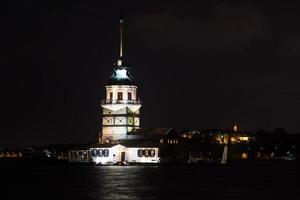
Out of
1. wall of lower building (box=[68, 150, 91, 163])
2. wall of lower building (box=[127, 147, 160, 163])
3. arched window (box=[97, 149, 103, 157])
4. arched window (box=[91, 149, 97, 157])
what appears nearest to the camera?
wall of lower building (box=[127, 147, 160, 163])

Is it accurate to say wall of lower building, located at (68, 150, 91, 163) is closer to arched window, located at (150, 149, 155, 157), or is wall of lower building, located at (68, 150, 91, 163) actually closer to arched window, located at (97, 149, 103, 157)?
arched window, located at (97, 149, 103, 157)

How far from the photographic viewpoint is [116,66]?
492 feet

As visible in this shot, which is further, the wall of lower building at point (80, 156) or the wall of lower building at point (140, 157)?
the wall of lower building at point (80, 156)

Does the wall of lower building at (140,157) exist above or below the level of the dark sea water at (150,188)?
above

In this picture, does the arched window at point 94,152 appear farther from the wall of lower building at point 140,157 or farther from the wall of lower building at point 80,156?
the wall of lower building at point 140,157

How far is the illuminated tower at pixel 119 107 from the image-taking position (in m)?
145

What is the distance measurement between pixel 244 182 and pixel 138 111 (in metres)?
60.0

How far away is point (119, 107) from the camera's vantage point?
145875 mm

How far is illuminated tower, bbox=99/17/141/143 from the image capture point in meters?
145

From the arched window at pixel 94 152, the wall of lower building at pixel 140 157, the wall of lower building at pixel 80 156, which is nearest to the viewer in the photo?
the wall of lower building at pixel 140 157

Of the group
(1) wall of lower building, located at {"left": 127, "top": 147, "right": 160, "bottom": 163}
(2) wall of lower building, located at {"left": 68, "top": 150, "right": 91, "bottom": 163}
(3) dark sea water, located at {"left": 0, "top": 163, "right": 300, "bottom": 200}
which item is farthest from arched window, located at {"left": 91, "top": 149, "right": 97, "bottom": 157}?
(3) dark sea water, located at {"left": 0, "top": 163, "right": 300, "bottom": 200}

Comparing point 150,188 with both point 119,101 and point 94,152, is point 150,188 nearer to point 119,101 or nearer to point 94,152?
point 94,152

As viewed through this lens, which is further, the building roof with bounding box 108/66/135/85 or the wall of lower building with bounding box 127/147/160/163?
the building roof with bounding box 108/66/135/85

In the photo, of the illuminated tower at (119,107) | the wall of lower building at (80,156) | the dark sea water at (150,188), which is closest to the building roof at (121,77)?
the illuminated tower at (119,107)
